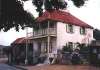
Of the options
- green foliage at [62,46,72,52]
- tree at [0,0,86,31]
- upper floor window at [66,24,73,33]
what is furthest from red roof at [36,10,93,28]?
tree at [0,0,86,31]

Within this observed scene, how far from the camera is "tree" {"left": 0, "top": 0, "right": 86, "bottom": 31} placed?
1389cm

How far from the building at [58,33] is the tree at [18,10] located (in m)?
31.2

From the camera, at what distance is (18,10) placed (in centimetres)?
1477

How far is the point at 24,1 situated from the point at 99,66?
25195mm

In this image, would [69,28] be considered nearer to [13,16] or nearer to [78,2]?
[13,16]

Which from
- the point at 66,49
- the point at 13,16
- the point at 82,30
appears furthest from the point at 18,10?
the point at 82,30

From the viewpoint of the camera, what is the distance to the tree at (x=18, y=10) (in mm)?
13891

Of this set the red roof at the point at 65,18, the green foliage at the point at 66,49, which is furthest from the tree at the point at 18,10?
the red roof at the point at 65,18

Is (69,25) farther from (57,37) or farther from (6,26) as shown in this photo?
(6,26)

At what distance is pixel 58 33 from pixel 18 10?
3457cm

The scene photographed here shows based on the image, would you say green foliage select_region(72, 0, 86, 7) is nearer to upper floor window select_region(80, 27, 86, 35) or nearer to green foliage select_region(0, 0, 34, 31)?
green foliage select_region(0, 0, 34, 31)

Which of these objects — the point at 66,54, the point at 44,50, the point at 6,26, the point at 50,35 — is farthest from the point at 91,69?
the point at 6,26

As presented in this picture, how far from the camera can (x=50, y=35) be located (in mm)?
48188

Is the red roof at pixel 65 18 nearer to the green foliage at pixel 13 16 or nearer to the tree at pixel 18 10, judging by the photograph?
the green foliage at pixel 13 16
